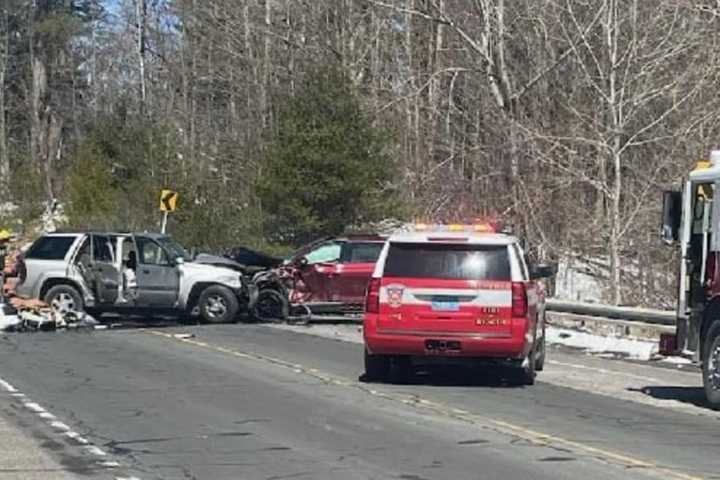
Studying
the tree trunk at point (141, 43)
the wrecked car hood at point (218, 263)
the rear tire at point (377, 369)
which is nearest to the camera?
the rear tire at point (377, 369)

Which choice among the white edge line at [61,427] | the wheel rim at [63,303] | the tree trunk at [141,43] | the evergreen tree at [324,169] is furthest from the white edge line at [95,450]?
the tree trunk at [141,43]

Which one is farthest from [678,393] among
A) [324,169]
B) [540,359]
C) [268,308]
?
[324,169]

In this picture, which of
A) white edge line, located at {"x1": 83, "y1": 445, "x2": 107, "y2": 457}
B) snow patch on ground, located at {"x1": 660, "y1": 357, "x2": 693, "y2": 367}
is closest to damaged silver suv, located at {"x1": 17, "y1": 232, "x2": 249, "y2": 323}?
snow patch on ground, located at {"x1": 660, "y1": 357, "x2": 693, "y2": 367}

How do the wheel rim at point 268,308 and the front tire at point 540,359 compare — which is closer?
the front tire at point 540,359

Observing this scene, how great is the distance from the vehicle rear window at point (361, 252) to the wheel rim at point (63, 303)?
18.2 ft

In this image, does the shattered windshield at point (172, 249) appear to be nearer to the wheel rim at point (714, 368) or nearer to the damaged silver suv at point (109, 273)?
→ the damaged silver suv at point (109, 273)

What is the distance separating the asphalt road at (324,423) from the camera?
1091 cm

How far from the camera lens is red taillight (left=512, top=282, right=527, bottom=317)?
53.6 feet

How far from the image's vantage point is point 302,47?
4947 cm

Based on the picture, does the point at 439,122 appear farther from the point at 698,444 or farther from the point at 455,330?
the point at 698,444

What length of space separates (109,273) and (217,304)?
240 centimetres

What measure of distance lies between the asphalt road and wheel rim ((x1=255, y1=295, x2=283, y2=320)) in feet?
26.1

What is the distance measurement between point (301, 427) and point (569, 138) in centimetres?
2019

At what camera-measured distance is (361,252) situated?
95.2 ft
